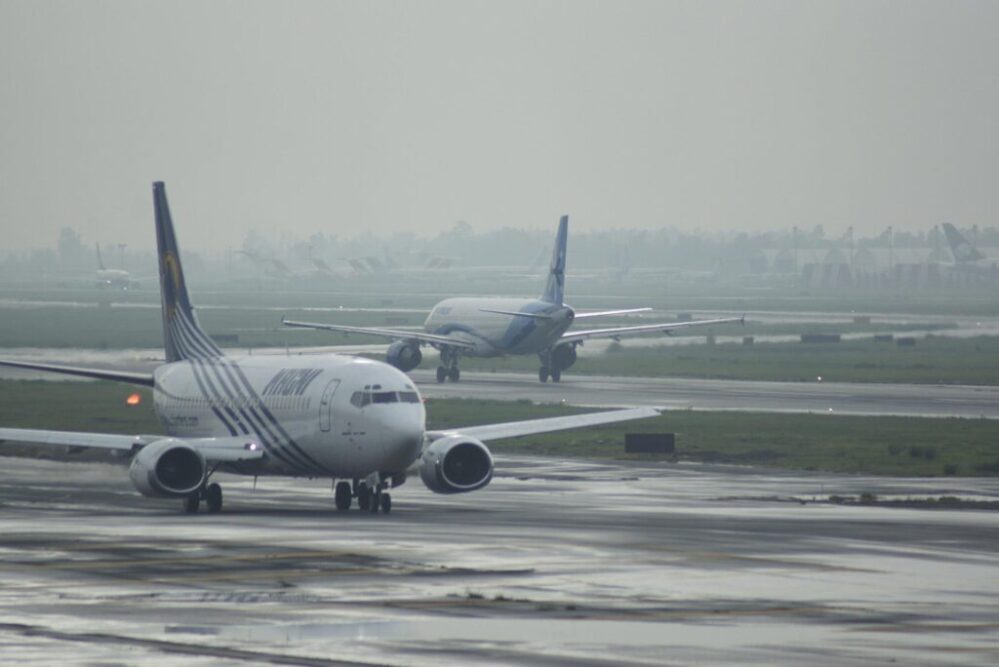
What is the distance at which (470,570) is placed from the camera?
33.6 metres

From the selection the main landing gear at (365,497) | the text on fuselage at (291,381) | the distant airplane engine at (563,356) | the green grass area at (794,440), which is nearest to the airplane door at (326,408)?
the text on fuselage at (291,381)

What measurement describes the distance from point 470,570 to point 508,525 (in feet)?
27.6

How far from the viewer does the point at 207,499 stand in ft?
152

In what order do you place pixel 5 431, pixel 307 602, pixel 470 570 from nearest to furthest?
pixel 307 602
pixel 470 570
pixel 5 431

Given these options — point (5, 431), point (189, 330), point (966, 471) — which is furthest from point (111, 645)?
point (966, 471)

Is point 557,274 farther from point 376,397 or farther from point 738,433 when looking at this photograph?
point 376,397

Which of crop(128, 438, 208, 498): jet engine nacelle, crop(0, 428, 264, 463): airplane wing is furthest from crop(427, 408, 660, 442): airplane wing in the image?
crop(128, 438, 208, 498): jet engine nacelle

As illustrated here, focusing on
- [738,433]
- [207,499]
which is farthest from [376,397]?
[738,433]

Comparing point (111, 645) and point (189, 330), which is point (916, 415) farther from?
point (111, 645)

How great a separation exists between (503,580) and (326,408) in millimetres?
15289

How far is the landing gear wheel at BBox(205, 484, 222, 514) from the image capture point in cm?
4619

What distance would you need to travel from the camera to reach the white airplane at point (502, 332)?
11000cm

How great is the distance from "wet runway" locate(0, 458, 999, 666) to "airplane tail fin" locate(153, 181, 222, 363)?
258 inches

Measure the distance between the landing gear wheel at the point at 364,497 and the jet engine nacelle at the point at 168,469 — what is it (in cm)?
375
